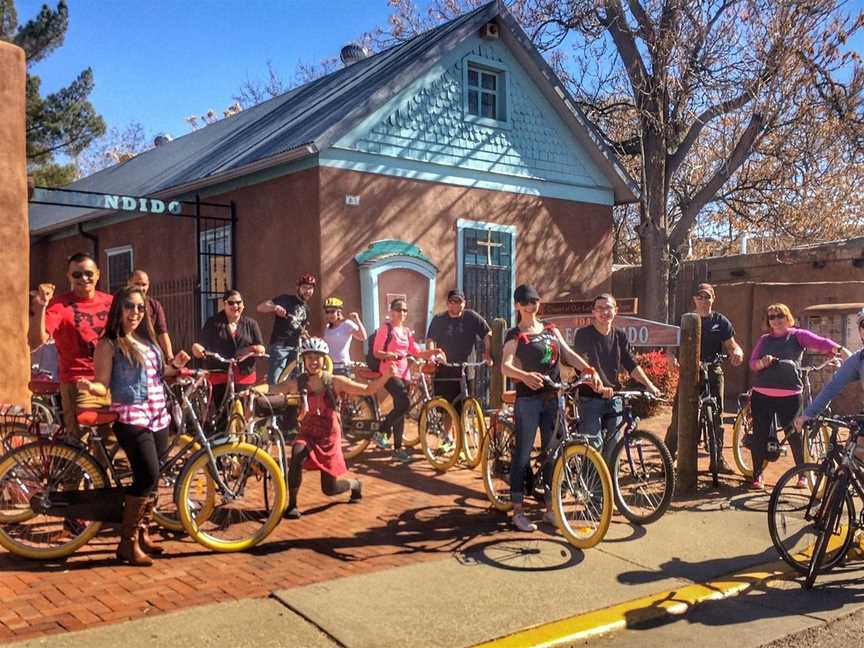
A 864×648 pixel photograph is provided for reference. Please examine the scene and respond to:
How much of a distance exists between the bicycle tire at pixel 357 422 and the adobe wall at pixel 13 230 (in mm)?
3315

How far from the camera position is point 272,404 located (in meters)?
7.70

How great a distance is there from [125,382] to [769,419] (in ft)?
19.0

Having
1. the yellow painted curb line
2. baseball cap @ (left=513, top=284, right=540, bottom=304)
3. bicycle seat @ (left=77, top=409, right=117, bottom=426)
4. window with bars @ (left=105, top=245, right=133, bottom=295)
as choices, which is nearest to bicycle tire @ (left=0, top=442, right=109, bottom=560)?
bicycle seat @ (left=77, top=409, right=117, bottom=426)

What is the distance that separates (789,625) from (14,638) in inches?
167

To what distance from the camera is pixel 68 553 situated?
5211mm

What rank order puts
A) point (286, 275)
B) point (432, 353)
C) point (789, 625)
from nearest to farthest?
point (789, 625), point (432, 353), point (286, 275)

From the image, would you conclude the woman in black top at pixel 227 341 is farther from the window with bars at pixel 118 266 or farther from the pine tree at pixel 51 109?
the pine tree at pixel 51 109

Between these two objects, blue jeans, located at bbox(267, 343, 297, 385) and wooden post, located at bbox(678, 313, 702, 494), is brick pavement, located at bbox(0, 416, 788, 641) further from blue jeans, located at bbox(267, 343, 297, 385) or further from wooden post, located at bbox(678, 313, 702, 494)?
blue jeans, located at bbox(267, 343, 297, 385)

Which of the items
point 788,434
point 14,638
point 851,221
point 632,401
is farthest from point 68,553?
point 851,221

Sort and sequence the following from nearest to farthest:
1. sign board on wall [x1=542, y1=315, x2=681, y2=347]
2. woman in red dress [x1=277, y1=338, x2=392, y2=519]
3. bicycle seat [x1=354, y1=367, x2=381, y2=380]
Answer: woman in red dress [x1=277, y1=338, x2=392, y2=519]
sign board on wall [x1=542, y1=315, x2=681, y2=347]
bicycle seat [x1=354, y1=367, x2=381, y2=380]

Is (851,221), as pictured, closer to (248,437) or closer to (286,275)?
(286,275)

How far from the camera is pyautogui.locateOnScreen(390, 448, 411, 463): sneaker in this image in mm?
8844

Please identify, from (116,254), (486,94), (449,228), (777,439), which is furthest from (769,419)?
(116,254)

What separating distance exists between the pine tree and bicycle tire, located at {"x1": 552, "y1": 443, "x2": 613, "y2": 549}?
2419cm
